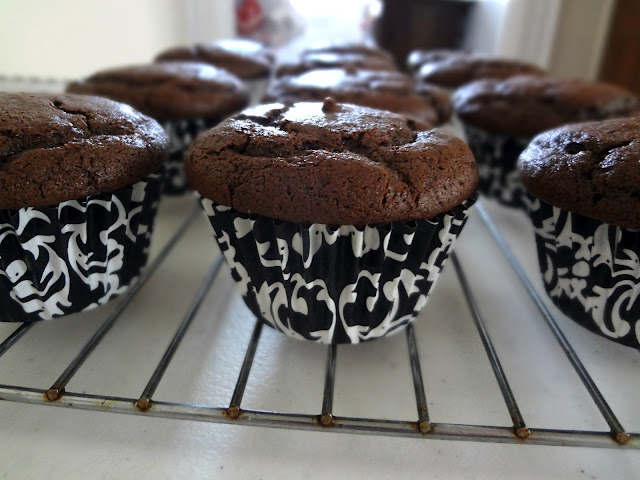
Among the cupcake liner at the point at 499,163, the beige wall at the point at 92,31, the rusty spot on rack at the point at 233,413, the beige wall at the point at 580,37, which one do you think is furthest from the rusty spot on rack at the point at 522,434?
the beige wall at the point at 580,37

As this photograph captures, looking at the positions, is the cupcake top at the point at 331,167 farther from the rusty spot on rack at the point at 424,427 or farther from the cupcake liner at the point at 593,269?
the rusty spot on rack at the point at 424,427

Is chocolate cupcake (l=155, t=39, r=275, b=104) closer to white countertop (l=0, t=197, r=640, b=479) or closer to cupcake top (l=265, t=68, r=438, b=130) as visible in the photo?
cupcake top (l=265, t=68, r=438, b=130)

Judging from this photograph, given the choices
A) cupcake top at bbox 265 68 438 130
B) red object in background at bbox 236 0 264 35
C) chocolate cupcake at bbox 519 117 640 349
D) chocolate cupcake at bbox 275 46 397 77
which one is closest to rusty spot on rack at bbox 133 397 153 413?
chocolate cupcake at bbox 519 117 640 349

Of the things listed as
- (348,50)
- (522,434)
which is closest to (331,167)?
(522,434)

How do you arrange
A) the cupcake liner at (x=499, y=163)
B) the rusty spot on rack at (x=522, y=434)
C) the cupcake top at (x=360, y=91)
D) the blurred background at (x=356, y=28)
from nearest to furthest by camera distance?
the rusty spot on rack at (x=522, y=434), the cupcake top at (x=360, y=91), the cupcake liner at (x=499, y=163), the blurred background at (x=356, y=28)

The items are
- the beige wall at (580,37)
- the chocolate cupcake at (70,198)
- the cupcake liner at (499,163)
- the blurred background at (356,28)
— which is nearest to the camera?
the chocolate cupcake at (70,198)

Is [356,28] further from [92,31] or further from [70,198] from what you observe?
[70,198]
